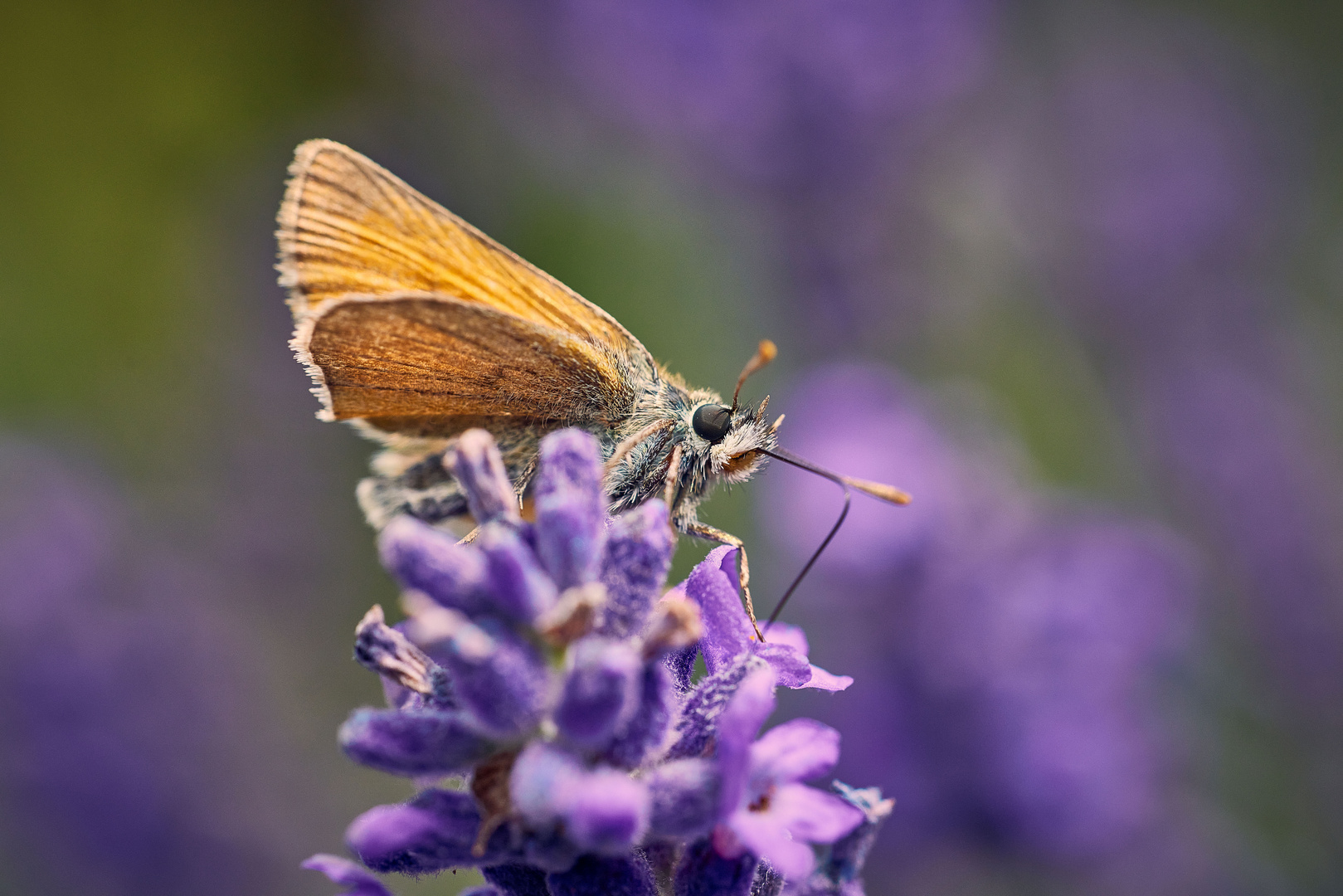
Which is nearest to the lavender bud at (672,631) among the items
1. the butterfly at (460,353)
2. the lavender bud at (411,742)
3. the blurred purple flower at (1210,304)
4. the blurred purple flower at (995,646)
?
the lavender bud at (411,742)

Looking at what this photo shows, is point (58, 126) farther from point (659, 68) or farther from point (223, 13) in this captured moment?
point (659, 68)

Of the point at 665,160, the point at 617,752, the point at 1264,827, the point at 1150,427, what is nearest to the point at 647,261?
the point at 665,160

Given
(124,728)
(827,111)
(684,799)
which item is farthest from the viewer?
(827,111)

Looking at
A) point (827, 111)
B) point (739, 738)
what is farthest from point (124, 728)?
point (827, 111)

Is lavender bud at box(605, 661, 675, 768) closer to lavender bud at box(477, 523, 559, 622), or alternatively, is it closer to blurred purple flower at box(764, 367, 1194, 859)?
lavender bud at box(477, 523, 559, 622)

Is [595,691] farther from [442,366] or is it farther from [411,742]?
Result: [442,366]

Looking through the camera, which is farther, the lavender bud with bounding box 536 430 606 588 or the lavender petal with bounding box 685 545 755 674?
the lavender petal with bounding box 685 545 755 674

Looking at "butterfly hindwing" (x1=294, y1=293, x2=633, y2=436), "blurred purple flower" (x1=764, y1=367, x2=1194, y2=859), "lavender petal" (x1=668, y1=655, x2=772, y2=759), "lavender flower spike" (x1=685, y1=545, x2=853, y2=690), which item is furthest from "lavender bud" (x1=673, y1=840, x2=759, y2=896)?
"blurred purple flower" (x1=764, y1=367, x2=1194, y2=859)

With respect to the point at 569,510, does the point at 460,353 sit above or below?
above
